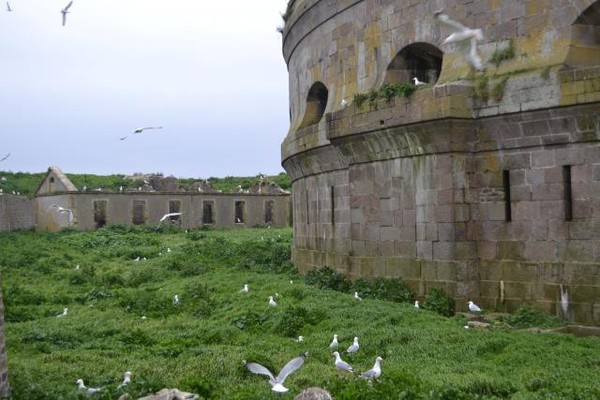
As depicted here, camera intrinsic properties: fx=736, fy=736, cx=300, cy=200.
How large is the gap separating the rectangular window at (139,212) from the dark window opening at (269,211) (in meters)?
7.46

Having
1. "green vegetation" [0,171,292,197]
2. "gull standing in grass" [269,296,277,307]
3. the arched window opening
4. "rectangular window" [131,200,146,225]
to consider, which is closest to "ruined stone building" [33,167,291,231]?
"rectangular window" [131,200,146,225]

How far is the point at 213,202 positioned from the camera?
130 ft

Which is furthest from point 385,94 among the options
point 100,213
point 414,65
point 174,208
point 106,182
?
point 106,182

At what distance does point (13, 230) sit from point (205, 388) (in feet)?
101

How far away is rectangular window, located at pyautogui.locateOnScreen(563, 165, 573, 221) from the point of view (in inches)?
410

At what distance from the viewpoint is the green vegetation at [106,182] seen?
44.1 m

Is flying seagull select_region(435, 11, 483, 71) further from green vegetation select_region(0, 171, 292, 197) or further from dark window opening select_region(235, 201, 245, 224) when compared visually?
green vegetation select_region(0, 171, 292, 197)

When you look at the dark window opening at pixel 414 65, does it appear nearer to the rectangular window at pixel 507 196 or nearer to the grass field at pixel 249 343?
the rectangular window at pixel 507 196

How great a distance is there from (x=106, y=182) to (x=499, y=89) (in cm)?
3961

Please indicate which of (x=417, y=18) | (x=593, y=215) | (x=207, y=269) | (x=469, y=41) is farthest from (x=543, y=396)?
(x=207, y=269)

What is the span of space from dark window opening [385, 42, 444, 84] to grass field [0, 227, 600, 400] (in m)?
4.02

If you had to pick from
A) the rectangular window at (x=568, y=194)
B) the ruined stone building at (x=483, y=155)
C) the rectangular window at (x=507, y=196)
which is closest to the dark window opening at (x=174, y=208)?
the ruined stone building at (x=483, y=155)

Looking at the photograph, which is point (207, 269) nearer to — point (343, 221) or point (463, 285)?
point (343, 221)

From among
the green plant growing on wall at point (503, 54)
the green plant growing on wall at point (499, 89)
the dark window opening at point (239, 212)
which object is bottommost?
the dark window opening at point (239, 212)
